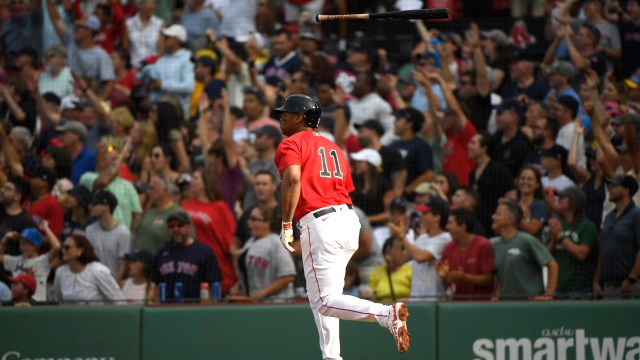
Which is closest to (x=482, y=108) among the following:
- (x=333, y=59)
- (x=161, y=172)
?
(x=333, y=59)

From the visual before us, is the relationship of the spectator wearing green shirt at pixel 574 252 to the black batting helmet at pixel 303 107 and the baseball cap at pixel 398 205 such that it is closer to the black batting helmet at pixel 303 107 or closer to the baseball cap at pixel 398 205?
the baseball cap at pixel 398 205

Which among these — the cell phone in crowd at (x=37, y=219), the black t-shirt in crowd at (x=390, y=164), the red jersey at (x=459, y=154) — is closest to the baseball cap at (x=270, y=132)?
the black t-shirt in crowd at (x=390, y=164)

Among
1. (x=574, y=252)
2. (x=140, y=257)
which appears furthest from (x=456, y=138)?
(x=140, y=257)

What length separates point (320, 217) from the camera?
A: 6637mm

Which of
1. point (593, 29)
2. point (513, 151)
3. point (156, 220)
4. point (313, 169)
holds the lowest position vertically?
point (156, 220)

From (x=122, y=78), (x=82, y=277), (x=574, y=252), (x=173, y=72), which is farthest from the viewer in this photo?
(x=122, y=78)

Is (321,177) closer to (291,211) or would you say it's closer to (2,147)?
(291,211)

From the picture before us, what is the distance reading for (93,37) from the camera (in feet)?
41.7

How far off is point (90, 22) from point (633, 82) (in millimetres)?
6059

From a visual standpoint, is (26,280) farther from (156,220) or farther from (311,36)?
(311,36)

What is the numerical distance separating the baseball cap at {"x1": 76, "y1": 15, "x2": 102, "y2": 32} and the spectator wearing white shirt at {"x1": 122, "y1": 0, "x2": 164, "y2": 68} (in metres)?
0.34

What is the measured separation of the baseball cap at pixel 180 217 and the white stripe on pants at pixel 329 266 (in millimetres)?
2554

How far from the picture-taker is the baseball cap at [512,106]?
10.2 m

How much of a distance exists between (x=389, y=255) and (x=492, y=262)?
840 millimetres
